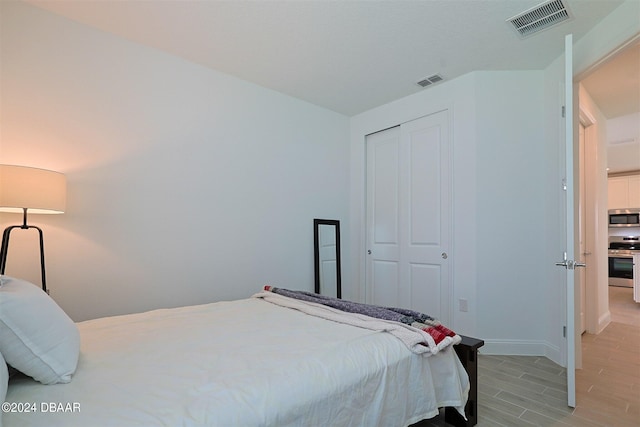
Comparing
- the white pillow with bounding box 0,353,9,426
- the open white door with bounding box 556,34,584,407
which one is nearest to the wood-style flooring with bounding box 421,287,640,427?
the open white door with bounding box 556,34,584,407

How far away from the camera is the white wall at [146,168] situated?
2418 millimetres

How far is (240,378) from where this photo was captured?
4.01ft

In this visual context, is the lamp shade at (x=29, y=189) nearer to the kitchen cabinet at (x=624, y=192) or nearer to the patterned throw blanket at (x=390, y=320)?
the patterned throw blanket at (x=390, y=320)

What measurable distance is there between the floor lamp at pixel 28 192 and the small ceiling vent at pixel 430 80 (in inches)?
128

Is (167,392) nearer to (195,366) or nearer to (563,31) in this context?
(195,366)

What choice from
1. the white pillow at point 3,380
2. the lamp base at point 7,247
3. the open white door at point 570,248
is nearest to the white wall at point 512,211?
the open white door at point 570,248

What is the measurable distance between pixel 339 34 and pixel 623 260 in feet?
25.6

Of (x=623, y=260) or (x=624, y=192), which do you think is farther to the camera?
(x=624, y=192)

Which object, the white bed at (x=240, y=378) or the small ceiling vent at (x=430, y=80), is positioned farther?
the small ceiling vent at (x=430, y=80)

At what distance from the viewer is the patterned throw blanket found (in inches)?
66.9

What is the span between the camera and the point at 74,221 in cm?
252

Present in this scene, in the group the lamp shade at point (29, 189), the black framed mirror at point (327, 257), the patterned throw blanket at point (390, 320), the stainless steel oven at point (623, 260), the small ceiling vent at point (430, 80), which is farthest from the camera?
the stainless steel oven at point (623, 260)

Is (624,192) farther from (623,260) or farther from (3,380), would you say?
(3,380)

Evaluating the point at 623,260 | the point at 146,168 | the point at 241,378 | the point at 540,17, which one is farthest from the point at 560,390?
the point at 623,260
